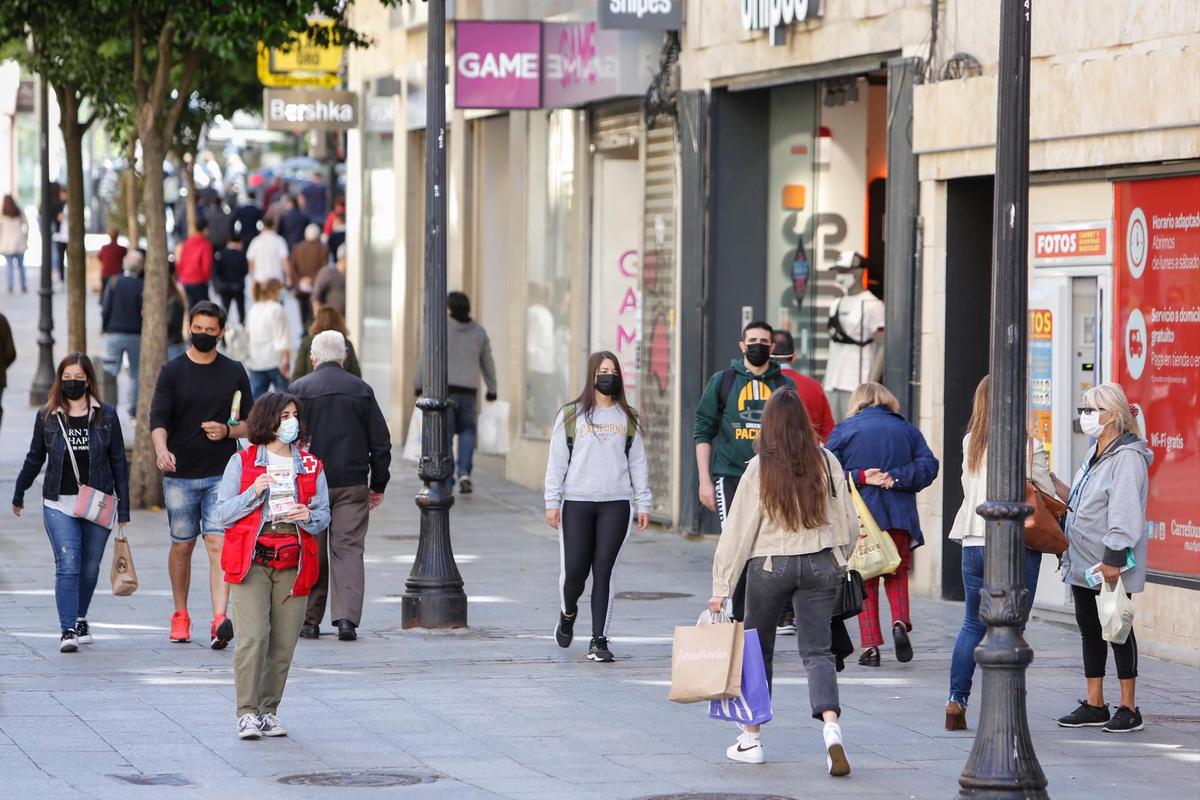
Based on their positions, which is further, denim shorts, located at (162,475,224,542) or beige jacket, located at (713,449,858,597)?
denim shorts, located at (162,475,224,542)

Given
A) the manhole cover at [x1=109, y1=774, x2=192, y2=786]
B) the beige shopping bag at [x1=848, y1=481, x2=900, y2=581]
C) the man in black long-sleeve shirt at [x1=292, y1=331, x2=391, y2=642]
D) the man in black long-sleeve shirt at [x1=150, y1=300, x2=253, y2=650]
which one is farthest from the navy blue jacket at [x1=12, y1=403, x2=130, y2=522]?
the beige shopping bag at [x1=848, y1=481, x2=900, y2=581]

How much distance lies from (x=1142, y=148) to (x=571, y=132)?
8.86m

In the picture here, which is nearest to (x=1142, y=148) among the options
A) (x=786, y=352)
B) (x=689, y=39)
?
(x=786, y=352)

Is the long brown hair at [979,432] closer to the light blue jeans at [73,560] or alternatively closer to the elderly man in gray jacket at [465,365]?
the light blue jeans at [73,560]

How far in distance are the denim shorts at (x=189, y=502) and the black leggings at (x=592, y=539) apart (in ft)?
6.64

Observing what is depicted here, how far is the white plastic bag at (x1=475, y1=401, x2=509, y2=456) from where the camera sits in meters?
23.2

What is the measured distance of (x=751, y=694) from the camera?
9.23 meters

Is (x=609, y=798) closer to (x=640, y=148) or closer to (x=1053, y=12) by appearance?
(x=1053, y=12)

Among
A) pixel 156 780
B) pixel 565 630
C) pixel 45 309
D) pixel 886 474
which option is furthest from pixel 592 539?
pixel 45 309

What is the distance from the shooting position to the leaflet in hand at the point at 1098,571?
1034 cm

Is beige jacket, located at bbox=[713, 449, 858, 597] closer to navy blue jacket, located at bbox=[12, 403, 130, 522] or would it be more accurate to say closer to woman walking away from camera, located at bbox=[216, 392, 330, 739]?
woman walking away from camera, located at bbox=[216, 392, 330, 739]

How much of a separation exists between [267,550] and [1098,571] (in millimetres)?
3763

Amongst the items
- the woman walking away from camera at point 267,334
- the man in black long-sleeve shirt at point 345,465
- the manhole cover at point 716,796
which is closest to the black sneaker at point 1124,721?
the manhole cover at point 716,796

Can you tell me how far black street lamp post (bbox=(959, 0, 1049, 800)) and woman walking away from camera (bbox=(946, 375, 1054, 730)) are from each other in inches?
77.7
